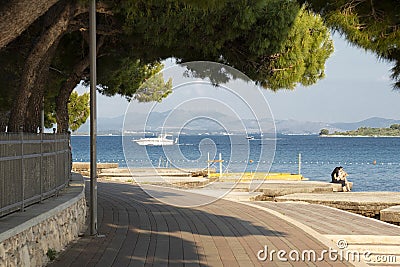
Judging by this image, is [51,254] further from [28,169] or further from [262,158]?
[262,158]

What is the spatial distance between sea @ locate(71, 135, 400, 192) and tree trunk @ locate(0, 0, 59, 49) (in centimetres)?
757

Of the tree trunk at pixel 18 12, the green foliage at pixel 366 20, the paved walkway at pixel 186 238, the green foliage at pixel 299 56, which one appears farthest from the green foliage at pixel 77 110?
the green foliage at pixel 366 20

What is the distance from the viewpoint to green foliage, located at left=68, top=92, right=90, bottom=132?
2030 inches

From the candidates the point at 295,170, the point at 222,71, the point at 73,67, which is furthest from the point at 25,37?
the point at 295,170

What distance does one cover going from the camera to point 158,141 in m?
17.2

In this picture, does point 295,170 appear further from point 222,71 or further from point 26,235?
point 26,235

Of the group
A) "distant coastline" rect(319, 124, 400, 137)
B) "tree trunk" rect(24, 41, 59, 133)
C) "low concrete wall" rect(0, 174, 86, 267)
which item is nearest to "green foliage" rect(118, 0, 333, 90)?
"tree trunk" rect(24, 41, 59, 133)

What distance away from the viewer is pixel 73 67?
16.1 meters

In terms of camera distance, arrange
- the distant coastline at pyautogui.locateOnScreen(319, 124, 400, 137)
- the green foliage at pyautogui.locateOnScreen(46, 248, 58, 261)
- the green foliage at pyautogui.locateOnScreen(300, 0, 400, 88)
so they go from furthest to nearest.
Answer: the distant coastline at pyautogui.locateOnScreen(319, 124, 400, 137) → the green foliage at pyautogui.locateOnScreen(300, 0, 400, 88) → the green foliage at pyautogui.locateOnScreen(46, 248, 58, 261)

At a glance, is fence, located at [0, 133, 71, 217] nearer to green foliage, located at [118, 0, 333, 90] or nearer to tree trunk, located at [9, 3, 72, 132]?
tree trunk, located at [9, 3, 72, 132]

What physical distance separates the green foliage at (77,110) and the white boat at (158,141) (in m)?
34.5

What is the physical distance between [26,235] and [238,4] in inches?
284

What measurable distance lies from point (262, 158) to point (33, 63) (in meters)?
8.47

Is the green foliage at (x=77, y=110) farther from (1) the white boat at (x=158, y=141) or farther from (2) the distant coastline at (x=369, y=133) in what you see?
(2) the distant coastline at (x=369, y=133)
